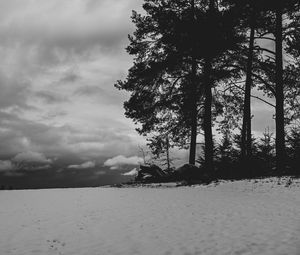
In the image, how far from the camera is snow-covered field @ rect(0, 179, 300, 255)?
6.98 m

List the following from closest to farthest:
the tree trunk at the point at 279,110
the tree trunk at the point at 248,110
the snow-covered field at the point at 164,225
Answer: the snow-covered field at the point at 164,225 → the tree trunk at the point at 279,110 → the tree trunk at the point at 248,110

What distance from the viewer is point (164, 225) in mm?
8969

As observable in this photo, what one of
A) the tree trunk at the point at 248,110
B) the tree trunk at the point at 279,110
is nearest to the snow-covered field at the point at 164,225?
the tree trunk at the point at 279,110

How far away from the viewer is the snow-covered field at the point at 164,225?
6.98 m

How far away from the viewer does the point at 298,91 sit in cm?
1992

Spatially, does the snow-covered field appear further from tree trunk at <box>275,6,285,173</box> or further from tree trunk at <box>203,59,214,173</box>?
tree trunk at <box>203,59,214,173</box>

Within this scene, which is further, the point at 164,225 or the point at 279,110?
the point at 279,110

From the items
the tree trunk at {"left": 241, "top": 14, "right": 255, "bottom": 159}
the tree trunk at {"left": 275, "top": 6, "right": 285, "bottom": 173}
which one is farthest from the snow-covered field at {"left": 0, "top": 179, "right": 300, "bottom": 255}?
the tree trunk at {"left": 241, "top": 14, "right": 255, "bottom": 159}

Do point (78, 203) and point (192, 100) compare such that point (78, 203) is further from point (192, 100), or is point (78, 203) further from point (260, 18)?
point (260, 18)

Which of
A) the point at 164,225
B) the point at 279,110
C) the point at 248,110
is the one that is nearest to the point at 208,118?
the point at 248,110

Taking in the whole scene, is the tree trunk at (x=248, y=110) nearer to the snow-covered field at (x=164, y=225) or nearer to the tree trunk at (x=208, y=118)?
the tree trunk at (x=208, y=118)

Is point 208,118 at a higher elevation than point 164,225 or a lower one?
higher

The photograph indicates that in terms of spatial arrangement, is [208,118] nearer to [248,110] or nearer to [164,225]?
[248,110]

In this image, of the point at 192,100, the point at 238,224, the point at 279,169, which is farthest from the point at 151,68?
the point at 238,224
